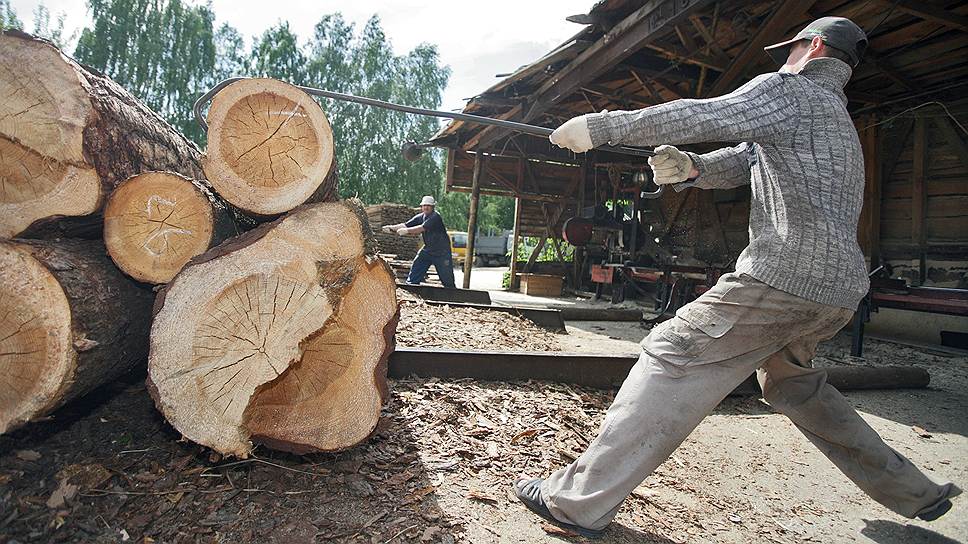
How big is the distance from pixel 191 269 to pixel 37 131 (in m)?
0.83

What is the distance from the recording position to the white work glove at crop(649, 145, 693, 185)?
205 centimetres

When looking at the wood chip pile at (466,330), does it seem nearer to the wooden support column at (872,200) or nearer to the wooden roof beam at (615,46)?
the wooden roof beam at (615,46)

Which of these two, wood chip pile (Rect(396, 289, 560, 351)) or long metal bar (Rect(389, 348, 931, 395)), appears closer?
long metal bar (Rect(389, 348, 931, 395))

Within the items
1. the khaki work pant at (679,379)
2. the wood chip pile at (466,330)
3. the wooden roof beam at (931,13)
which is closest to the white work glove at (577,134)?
the khaki work pant at (679,379)

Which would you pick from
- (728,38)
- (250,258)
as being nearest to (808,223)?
(250,258)

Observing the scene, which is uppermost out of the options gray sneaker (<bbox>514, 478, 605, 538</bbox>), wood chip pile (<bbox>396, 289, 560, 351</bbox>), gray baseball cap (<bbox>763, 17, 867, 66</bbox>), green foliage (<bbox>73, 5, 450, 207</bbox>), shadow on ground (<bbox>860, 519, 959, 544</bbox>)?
green foliage (<bbox>73, 5, 450, 207</bbox>)

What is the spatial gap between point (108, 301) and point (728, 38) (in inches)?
229

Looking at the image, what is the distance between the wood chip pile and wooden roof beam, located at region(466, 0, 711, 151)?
3071 millimetres

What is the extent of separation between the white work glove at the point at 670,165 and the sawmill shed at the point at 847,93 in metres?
3.08

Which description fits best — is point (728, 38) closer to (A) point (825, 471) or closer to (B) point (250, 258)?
(A) point (825, 471)

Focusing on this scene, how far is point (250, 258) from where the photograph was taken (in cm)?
Result: 192

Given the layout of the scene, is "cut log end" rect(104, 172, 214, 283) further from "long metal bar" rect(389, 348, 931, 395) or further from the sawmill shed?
the sawmill shed

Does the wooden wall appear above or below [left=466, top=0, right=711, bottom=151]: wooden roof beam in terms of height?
below

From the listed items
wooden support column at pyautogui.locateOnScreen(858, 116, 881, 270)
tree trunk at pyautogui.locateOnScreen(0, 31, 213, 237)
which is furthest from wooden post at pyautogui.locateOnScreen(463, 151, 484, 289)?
tree trunk at pyautogui.locateOnScreen(0, 31, 213, 237)
